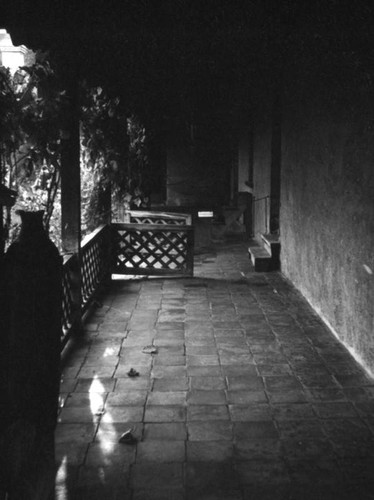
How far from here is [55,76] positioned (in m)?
5.96

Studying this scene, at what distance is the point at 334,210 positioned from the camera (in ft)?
22.4

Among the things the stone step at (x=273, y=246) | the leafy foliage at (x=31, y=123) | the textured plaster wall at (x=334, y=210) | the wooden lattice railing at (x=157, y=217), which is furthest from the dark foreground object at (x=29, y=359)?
the wooden lattice railing at (x=157, y=217)

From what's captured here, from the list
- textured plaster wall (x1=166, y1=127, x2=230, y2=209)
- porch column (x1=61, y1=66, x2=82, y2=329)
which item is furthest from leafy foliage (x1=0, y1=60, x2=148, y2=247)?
textured plaster wall (x1=166, y1=127, x2=230, y2=209)

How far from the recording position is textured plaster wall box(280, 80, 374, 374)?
18.5 ft

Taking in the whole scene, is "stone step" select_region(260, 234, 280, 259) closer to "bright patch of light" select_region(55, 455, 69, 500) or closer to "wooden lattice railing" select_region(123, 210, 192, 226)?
"wooden lattice railing" select_region(123, 210, 192, 226)

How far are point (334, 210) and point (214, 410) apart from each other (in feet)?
10.1

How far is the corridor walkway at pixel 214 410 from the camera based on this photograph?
359 centimetres

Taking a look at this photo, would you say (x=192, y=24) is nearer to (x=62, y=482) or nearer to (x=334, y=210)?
(x=334, y=210)

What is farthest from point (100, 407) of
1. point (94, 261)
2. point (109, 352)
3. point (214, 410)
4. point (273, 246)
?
point (273, 246)

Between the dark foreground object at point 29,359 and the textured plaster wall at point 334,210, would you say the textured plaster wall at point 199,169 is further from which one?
the dark foreground object at point 29,359

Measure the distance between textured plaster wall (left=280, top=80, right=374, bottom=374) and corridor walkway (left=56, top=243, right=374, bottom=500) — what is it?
0.38m

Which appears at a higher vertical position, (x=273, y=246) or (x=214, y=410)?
(x=273, y=246)

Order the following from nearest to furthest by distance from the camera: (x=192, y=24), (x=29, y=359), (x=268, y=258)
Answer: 1. (x=29, y=359)
2. (x=192, y=24)
3. (x=268, y=258)

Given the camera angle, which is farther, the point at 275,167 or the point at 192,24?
the point at 275,167
